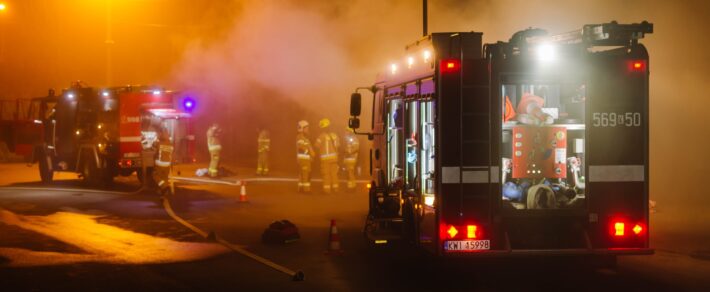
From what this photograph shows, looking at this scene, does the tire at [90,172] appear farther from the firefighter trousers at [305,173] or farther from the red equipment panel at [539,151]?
the red equipment panel at [539,151]

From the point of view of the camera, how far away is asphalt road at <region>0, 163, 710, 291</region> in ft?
27.3

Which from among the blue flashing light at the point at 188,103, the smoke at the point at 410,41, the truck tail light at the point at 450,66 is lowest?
the truck tail light at the point at 450,66

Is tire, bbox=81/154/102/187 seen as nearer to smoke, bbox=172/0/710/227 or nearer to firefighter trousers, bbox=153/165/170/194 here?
firefighter trousers, bbox=153/165/170/194

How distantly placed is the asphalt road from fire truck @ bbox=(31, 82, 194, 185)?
4488 mm

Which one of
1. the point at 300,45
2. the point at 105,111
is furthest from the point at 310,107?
the point at 105,111

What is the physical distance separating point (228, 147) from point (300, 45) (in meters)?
15.7

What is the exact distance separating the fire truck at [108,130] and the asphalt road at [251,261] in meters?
4.49

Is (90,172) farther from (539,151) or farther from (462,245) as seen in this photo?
(539,151)

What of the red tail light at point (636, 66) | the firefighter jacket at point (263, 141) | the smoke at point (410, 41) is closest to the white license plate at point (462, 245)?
the red tail light at point (636, 66)

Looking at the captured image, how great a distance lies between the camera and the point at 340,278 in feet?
28.5

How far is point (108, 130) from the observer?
64.0ft

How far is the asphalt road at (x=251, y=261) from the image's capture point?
27.3ft

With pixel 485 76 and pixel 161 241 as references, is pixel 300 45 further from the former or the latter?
pixel 485 76

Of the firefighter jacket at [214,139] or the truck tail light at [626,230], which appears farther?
the firefighter jacket at [214,139]
